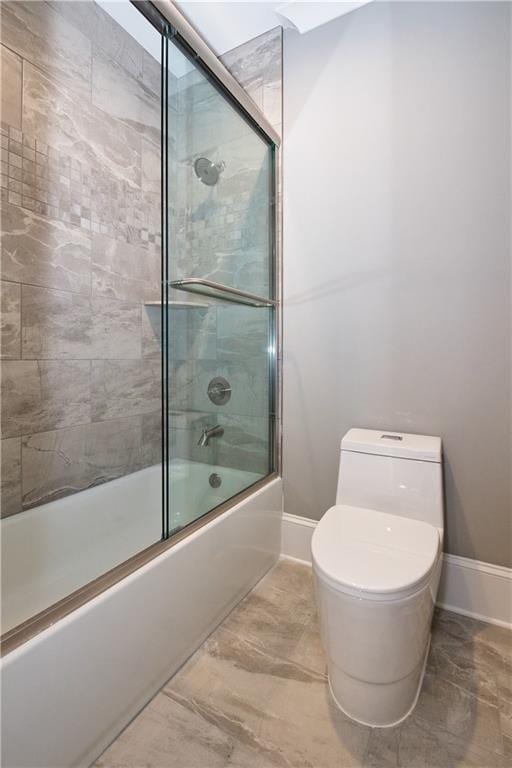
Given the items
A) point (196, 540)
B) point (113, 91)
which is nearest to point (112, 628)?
point (196, 540)

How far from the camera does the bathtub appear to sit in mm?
835

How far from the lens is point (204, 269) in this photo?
4.97 ft

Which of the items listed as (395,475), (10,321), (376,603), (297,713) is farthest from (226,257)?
(297,713)

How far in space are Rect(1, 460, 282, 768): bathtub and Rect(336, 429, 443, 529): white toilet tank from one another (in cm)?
46

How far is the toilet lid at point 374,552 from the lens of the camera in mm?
1006

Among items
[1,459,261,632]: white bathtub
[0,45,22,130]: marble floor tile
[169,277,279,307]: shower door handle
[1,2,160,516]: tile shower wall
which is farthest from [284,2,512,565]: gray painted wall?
[0,45,22,130]: marble floor tile

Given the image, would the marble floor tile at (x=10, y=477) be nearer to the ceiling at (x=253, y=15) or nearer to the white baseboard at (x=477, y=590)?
the white baseboard at (x=477, y=590)

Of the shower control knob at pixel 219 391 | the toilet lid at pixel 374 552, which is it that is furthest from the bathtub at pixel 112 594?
the toilet lid at pixel 374 552

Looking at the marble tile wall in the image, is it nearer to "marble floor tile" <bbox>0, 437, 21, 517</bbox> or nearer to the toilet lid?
"marble floor tile" <bbox>0, 437, 21, 517</bbox>

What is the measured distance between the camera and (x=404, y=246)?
1.60 m

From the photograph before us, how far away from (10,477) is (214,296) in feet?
3.47

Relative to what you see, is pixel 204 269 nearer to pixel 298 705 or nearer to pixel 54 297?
pixel 54 297

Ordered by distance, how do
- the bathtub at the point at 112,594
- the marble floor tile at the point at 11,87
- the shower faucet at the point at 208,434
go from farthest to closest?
1. the shower faucet at the point at 208,434
2. the marble floor tile at the point at 11,87
3. the bathtub at the point at 112,594

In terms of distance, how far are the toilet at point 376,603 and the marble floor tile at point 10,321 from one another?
1.27m
